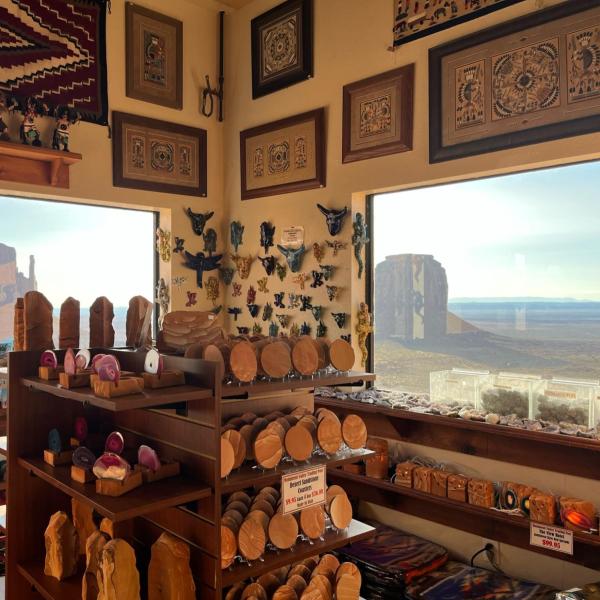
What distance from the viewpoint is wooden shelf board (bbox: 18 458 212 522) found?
1731 millimetres

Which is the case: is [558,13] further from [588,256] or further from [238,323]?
[238,323]

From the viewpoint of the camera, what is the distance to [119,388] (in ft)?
5.84

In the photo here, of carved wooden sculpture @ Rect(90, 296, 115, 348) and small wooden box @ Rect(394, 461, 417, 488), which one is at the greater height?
carved wooden sculpture @ Rect(90, 296, 115, 348)

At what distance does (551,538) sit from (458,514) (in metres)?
0.62

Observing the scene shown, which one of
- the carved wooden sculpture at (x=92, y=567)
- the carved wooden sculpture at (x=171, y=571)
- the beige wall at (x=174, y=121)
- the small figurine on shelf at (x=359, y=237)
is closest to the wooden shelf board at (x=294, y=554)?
the carved wooden sculpture at (x=171, y=571)

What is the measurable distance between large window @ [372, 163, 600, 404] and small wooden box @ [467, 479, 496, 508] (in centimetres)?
54

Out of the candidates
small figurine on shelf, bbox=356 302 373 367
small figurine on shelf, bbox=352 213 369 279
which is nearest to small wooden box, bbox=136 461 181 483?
small figurine on shelf, bbox=356 302 373 367

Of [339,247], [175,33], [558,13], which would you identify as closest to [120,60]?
[175,33]

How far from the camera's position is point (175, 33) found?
4.43 meters

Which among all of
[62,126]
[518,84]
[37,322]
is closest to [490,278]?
[518,84]

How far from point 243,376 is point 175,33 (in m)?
3.37

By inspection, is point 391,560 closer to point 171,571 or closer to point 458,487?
point 458,487

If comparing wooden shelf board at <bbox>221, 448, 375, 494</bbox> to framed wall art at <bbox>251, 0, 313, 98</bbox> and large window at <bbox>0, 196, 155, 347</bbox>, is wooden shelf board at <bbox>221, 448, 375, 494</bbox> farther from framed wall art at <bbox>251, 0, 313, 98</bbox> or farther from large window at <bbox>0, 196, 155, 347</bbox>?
framed wall art at <bbox>251, 0, 313, 98</bbox>

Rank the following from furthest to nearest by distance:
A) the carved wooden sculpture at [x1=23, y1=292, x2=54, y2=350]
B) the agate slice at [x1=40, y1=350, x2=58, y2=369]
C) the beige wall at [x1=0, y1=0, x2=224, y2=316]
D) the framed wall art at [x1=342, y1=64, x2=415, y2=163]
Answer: the beige wall at [x1=0, y1=0, x2=224, y2=316] < the framed wall art at [x1=342, y1=64, x2=415, y2=163] < the carved wooden sculpture at [x1=23, y1=292, x2=54, y2=350] < the agate slice at [x1=40, y1=350, x2=58, y2=369]
